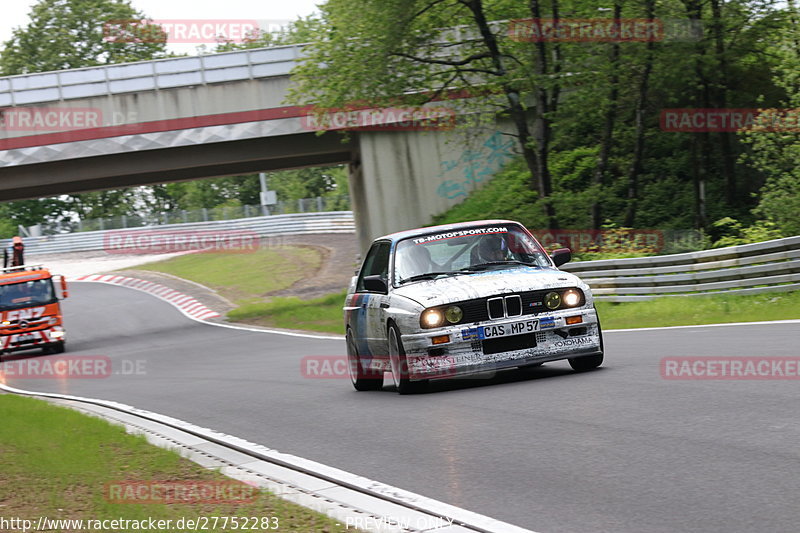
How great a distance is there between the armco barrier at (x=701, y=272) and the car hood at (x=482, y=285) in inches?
326

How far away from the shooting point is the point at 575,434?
744 cm

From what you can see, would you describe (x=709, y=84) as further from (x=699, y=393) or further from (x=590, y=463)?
(x=590, y=463)

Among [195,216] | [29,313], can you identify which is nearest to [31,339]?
[29,313]

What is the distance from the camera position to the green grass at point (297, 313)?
101ft

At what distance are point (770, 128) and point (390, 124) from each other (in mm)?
15292

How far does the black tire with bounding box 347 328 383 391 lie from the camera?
39.7ft

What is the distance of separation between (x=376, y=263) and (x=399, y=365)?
1799 millimetres

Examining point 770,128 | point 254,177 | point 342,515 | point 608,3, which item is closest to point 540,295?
point 342,515

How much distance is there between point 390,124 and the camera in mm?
37031

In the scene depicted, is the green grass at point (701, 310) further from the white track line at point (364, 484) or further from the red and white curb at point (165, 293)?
the red and white curb at point (165, 293)

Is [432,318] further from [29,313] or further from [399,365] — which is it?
[29,313]

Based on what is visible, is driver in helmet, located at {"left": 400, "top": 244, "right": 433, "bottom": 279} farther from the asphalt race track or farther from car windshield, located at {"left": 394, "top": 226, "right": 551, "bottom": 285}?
the asphalt race track

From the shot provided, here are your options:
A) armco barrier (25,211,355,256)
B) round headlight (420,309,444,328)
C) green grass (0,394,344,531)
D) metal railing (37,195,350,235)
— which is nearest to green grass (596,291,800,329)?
round headlight (420,309,444,328)

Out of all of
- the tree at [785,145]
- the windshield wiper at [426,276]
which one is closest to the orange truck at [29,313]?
the tree at [785,145]
